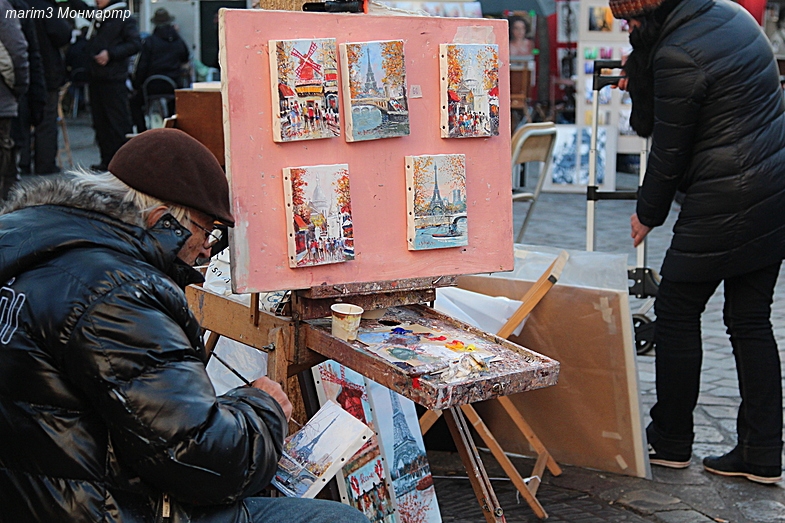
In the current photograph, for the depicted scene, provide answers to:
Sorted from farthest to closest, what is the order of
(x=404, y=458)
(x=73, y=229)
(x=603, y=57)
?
(x=603, y=57), (x=404, y=458), (x=73, y=229)

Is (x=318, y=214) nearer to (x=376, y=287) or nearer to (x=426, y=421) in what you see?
(x=376, y=287)

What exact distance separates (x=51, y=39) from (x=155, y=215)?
676cm

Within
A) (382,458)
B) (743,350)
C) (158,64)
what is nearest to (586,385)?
(743,350)

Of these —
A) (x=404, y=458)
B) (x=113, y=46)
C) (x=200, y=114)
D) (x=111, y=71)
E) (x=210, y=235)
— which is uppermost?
(x=113, y=46)

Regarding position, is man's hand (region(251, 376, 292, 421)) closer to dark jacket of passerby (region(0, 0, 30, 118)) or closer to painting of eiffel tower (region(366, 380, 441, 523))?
painting of eiffel tower (region(366, 380, 441, 523))

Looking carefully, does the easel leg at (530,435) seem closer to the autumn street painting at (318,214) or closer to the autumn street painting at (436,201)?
the autumn street painting at (436,201)

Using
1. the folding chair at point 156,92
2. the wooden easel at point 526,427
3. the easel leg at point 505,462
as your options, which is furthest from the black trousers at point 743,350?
the folding chair at point 156,92

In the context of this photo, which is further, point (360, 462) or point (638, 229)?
point (638, 229)

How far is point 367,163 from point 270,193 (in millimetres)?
264

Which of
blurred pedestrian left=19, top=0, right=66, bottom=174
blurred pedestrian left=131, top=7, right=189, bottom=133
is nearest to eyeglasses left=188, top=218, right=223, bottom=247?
blurred pedestrian left=19, top=0, right=66, bottom=174

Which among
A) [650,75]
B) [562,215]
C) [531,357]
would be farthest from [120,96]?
[531,357]

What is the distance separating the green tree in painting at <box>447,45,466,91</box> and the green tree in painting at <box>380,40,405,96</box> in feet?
0.46

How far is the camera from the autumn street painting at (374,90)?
230 cm

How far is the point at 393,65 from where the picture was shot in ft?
7.69
